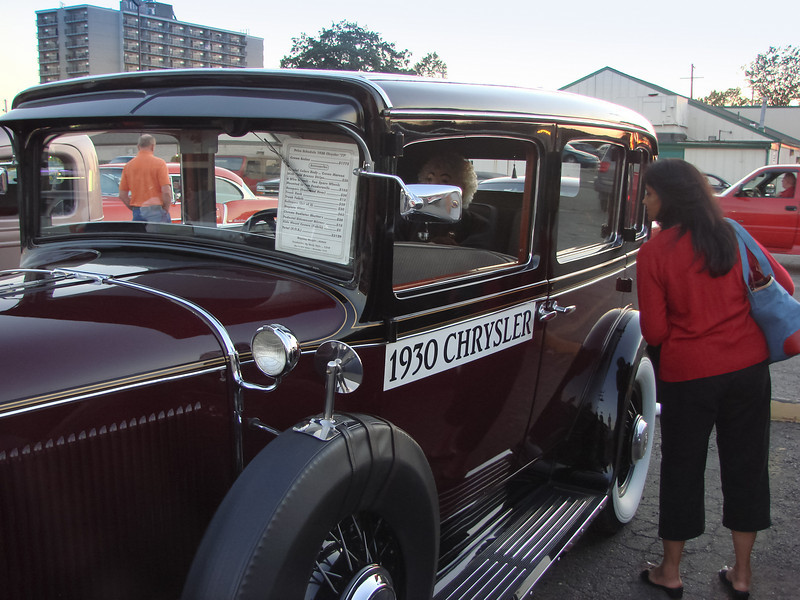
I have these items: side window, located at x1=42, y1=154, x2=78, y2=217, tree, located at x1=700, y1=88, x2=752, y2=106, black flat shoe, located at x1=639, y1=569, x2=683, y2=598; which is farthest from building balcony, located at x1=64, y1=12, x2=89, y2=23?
black flat shoe, located at x1=639, y1=569, x2=683, y2=598

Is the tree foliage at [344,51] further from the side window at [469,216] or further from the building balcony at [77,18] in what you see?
the side window at [469,216]

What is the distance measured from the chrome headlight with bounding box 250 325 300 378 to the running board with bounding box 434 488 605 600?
0.96m

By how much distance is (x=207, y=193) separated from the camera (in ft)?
7.91

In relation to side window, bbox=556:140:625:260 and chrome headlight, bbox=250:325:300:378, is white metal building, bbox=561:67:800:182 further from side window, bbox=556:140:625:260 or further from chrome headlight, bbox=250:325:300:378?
chrome headlight, bbox=250:325:300:378

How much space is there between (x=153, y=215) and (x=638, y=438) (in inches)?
87.2

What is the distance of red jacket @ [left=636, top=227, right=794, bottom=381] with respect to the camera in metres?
2.49

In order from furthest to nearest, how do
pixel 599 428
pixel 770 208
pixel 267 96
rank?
pixel 770 208 → pixel 599 428 → pixel 267 96

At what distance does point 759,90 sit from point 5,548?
263 ft

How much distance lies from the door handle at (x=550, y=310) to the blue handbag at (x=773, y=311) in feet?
2.04

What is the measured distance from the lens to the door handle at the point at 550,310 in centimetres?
255

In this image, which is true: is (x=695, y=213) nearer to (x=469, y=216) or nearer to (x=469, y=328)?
(x=469, y=216)

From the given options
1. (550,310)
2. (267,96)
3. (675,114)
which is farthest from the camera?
(675,114)

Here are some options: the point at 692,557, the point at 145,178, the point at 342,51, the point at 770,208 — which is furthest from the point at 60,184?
the point at 342,51

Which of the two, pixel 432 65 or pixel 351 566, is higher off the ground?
pixel 432 65
